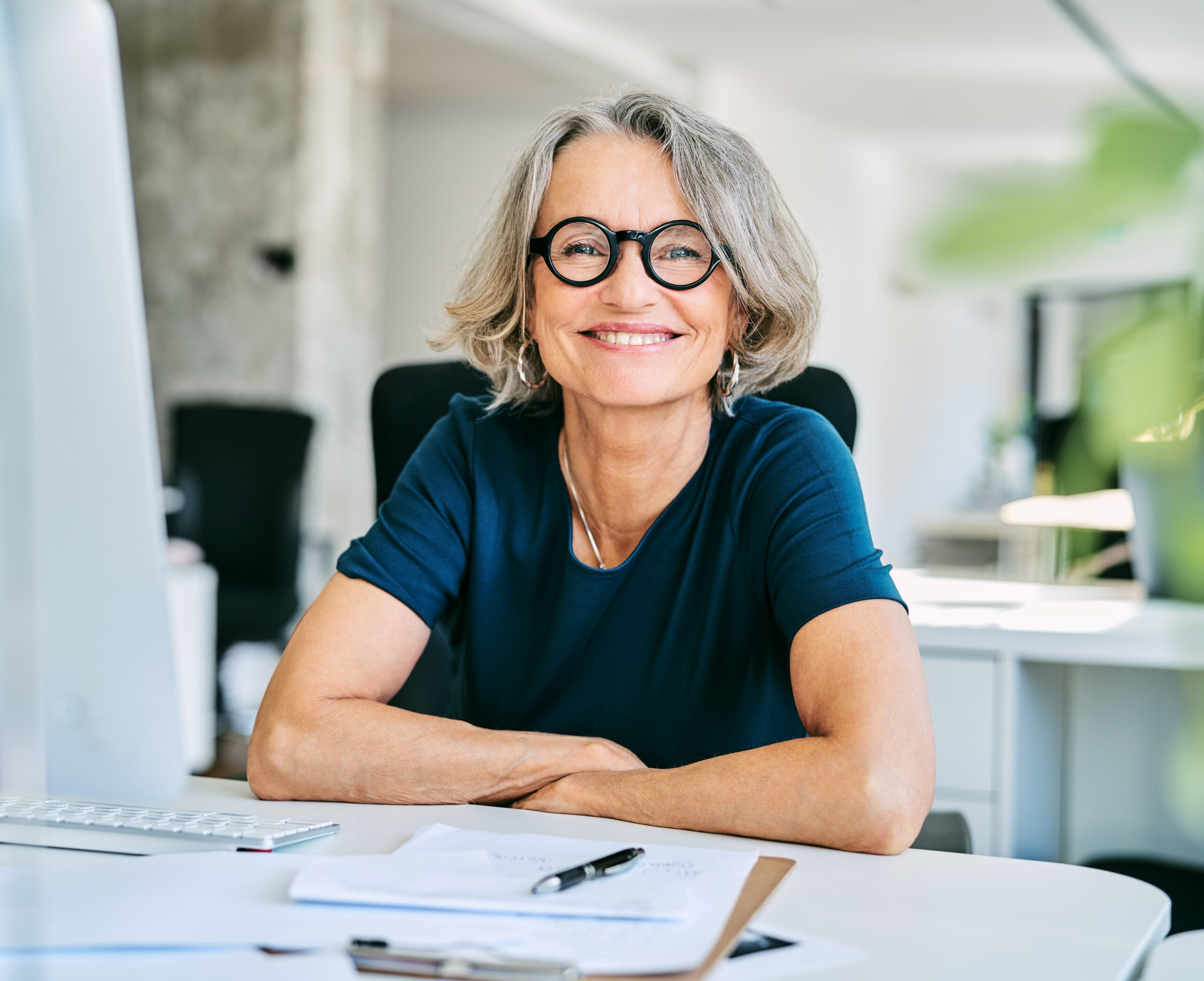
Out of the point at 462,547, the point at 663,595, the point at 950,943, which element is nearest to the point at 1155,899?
the point at 950,943

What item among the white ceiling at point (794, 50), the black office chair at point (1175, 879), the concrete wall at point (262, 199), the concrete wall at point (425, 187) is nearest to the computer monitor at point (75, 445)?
the black office chair at point (1175, 879)

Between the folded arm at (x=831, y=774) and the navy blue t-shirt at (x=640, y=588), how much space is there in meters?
0.12

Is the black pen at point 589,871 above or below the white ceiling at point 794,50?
below

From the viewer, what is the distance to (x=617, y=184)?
134 cm

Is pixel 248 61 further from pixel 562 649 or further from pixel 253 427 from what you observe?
pixel 562 649

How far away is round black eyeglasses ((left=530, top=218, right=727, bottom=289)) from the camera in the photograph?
1.33m

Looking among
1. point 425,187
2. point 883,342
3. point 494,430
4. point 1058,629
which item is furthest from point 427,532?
point 883,342

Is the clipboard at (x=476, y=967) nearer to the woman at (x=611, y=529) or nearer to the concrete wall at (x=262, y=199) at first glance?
the woman at (x=611, y=529)

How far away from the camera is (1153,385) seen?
0.32 m

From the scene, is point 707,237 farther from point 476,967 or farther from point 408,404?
point 476,967

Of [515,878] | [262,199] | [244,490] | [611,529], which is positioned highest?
[262,199]

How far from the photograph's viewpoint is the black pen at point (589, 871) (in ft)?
2.51

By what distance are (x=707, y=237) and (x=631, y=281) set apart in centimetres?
9

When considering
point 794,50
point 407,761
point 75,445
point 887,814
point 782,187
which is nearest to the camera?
point 75,445
